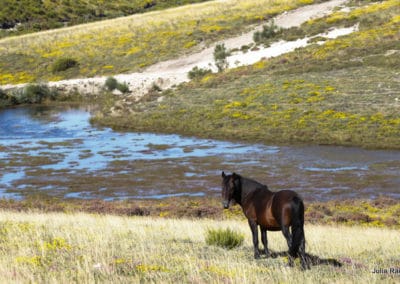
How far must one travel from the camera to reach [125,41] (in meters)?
91.4

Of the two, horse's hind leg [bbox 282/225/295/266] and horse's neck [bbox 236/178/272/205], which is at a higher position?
horse's neck [bbox 236/178/272/205]

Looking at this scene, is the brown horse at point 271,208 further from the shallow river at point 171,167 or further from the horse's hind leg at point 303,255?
the shallow river at point 171,167

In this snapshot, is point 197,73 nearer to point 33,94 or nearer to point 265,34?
point 265,34

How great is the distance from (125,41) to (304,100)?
4945cm

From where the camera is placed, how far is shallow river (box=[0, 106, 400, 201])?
28.5 m

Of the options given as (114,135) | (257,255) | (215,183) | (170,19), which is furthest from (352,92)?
(170,19)

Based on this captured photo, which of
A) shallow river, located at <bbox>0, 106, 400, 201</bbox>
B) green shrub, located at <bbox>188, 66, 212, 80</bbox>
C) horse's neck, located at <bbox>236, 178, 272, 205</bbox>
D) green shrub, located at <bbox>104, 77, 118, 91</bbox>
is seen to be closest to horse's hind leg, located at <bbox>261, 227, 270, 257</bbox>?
horse's neck, located at <bbox>236, 178, 272, 205</bbox>

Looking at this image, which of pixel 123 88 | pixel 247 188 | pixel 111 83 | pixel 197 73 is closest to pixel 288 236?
pixel 247 188

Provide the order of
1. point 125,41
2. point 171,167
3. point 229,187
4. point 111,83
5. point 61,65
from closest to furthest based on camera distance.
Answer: point 229,187 → point 171,167 → point 111,83 → point 61,65 → point 125,41

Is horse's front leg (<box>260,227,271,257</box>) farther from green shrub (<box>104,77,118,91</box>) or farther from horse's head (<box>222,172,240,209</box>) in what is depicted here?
green shrub (<box>104,77,118,91</box>)

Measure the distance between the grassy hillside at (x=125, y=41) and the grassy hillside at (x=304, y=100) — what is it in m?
22.3

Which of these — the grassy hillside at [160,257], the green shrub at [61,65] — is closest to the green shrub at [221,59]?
the green shrub at [61,65]

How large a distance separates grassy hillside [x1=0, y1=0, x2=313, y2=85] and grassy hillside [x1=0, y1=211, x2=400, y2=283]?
65.4m

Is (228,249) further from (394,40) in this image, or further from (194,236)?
(394,40)
